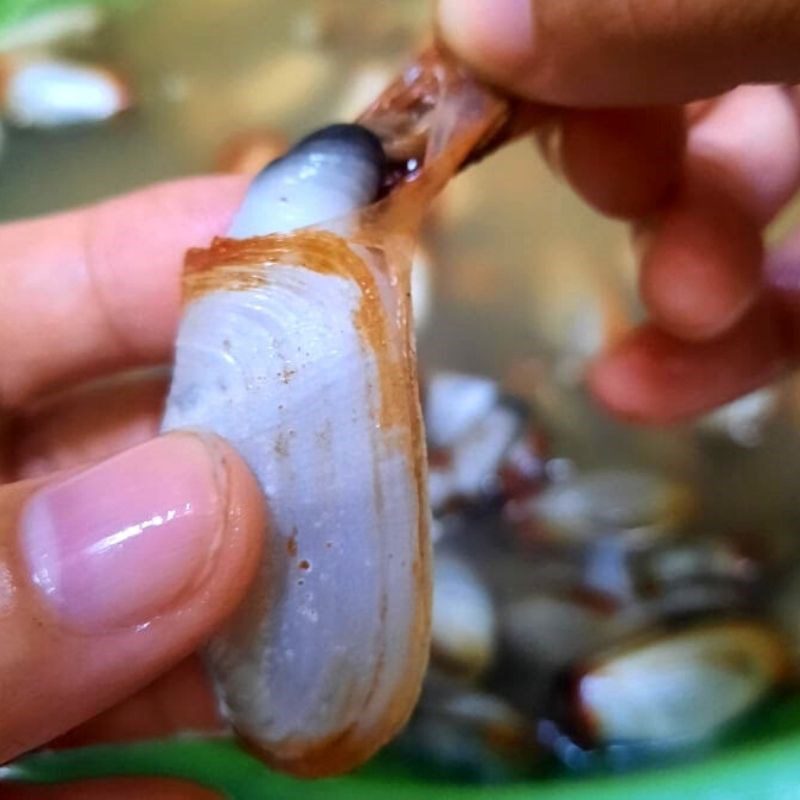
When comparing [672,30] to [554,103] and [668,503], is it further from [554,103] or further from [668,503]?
[668,503]

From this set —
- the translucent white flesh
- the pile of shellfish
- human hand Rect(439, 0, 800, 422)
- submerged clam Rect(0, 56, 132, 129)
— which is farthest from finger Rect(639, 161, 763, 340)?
submerged clam Rect(0, 56, 132, 129)

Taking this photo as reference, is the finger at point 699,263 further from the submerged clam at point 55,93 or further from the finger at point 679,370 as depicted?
the submerged clam at point 55,93

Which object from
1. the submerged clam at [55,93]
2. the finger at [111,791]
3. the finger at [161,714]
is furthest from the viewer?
the submerged clam at [55,93]

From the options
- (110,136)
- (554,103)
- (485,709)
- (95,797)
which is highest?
(554,103)

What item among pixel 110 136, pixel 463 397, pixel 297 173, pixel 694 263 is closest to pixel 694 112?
pixel 694 263

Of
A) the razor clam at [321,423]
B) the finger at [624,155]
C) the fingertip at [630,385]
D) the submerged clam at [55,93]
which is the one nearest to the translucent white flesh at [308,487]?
the razor clam at [321,423]

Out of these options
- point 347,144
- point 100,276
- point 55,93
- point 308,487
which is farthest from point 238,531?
point 55,93

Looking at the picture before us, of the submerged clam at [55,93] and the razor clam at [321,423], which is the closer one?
the razor clam at [321,423]
